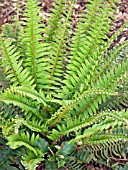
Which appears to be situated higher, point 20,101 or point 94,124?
point 20,101

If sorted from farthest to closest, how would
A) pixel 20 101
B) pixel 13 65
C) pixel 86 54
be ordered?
1. pixel 86 54
2. pixel 13 65
3. pixel 20 101

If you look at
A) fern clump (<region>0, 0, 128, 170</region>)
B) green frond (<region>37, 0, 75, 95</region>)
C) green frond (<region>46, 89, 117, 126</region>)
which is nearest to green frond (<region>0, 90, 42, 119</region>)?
fern clump (<region>0, 0, 128, 170</region>)

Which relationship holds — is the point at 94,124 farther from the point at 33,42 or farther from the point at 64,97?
the point at 33,42

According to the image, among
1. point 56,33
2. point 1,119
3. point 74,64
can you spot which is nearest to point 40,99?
point 1,119

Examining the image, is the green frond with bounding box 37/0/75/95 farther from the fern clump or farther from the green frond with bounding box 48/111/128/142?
the green frond with bounding box 48/111/128/142

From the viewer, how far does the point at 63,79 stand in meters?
3.17

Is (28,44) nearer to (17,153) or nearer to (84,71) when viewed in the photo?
(84,71)

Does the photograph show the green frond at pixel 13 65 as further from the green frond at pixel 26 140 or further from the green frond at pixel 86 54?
the green frond at pixel 26 140

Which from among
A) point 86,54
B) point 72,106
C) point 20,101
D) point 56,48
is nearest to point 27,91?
point 20,101

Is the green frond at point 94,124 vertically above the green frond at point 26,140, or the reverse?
the green frond at point 94,124

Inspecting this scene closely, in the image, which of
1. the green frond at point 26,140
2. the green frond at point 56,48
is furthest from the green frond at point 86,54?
the green frond at point 26,140

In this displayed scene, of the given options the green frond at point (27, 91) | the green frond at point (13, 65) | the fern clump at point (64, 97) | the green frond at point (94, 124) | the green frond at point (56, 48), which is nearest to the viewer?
the green frond at point (94, 124)

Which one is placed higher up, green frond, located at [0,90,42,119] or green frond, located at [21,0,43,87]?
green frond, located at [21,0,43,87]

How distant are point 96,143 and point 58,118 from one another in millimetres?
392
